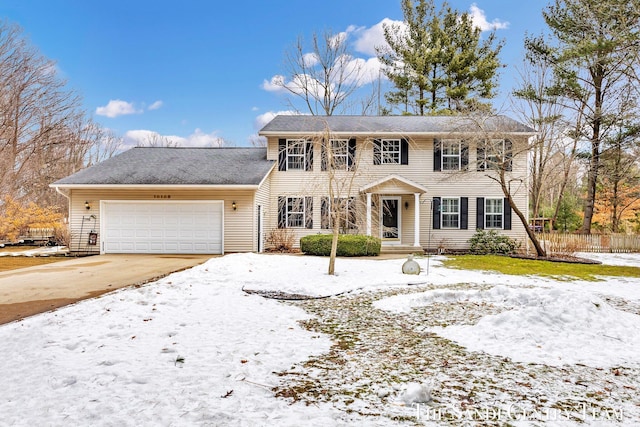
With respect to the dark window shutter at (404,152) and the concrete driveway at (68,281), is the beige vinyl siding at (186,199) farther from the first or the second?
the dark window shutter at (404,152)

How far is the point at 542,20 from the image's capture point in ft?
68.3

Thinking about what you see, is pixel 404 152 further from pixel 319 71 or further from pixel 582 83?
pixel 319 71

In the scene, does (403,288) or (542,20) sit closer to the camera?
(403,288)

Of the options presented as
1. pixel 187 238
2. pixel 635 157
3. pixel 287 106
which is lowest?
pixel 187 238

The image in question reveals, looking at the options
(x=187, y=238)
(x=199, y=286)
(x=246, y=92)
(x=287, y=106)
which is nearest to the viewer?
(x=199, y=286)

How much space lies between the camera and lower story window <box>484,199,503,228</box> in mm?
16406

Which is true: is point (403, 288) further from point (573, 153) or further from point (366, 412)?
point (573, 153)

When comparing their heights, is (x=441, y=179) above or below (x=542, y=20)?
below

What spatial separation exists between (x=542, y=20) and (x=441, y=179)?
39.6 ft

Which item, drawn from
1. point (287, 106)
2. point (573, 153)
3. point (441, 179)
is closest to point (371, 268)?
point (441, 179)

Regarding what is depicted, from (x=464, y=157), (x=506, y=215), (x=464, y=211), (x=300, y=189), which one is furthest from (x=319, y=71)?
(x=506, y=215)

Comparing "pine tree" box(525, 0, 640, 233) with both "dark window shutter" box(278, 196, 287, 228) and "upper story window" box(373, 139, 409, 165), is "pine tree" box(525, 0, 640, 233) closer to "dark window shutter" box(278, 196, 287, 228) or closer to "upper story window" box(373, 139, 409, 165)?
"upper story window" box(373, 139, 409, 165)

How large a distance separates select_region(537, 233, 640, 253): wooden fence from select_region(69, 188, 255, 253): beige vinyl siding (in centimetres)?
1301

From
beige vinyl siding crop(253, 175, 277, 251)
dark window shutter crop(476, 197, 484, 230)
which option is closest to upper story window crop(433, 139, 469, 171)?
dark window shutter crop(476, 197, 484, 230)
